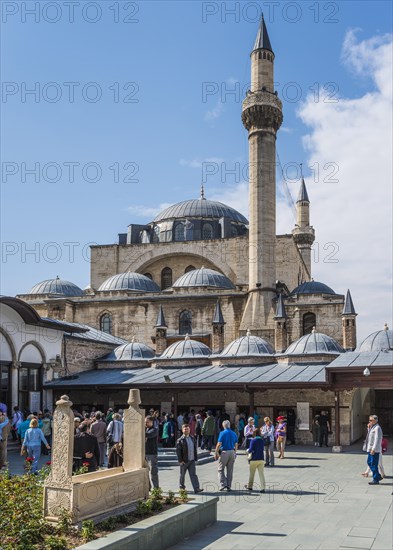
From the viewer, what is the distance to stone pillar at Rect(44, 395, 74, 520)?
7.32 meters

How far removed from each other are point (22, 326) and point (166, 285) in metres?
19.6

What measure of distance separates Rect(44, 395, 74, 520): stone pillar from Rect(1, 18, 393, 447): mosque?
12.1 meters

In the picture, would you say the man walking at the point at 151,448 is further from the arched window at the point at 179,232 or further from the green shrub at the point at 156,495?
the arched window at the point at 179,232

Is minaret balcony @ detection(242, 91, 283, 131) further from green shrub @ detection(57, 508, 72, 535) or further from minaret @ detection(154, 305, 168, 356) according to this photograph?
green shrub @ detection(57, 508, 72, 535)

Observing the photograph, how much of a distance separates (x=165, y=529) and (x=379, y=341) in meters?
14.7

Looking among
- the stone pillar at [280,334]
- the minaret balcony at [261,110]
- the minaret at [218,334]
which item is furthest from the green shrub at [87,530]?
the minaret balcony at [261,110]

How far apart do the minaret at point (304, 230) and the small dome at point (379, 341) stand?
95.5 ft

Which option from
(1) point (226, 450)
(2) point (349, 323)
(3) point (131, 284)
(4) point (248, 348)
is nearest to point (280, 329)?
(2) point (349, 323)

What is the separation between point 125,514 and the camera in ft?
26.2

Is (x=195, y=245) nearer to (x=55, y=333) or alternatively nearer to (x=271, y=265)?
(x=271, y=265)

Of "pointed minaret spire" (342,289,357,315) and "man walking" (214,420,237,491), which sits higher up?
"pointed minaret spire" (342,289,357,315)

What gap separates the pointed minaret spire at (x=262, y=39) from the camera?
110ft

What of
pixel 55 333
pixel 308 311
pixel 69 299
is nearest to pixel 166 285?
pixel 69 299

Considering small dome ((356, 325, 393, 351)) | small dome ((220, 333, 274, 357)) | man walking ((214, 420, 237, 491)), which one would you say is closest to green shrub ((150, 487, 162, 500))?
man walking ((214, 420, 237, 491))
